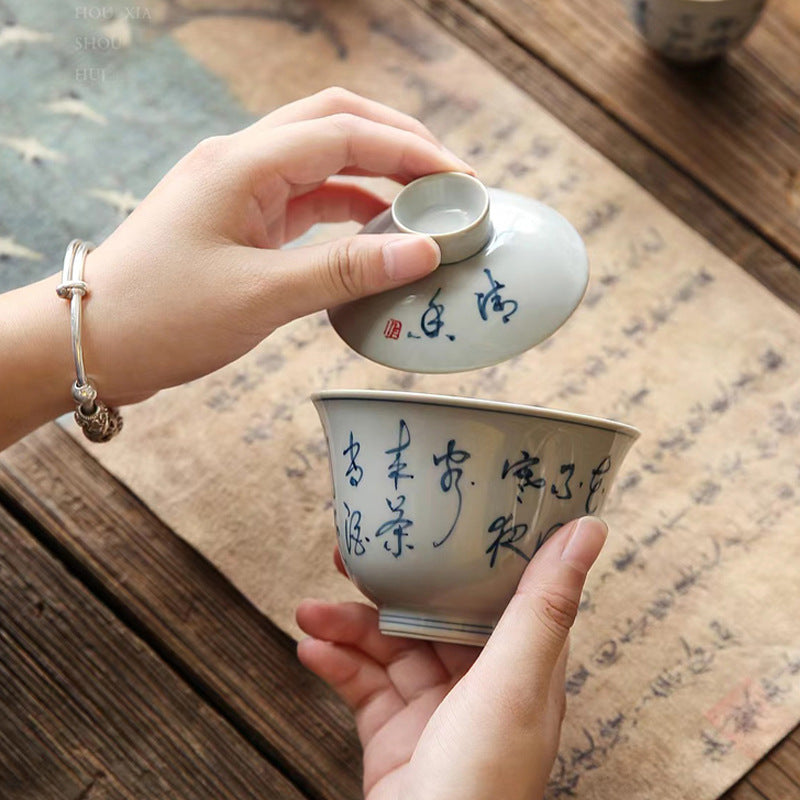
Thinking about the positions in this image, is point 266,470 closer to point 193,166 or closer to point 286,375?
point 286,375

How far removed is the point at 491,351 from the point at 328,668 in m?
0.25

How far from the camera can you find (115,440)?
28.5 inches

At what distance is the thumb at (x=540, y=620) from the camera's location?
0.51 metres

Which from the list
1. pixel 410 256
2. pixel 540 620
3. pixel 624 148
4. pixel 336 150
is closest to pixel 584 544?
pixel 540 620

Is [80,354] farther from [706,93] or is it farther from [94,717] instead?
[706,93]

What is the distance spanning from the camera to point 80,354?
1.95 ft

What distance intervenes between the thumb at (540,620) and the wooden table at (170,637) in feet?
0.62

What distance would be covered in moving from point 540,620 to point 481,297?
0.57ft

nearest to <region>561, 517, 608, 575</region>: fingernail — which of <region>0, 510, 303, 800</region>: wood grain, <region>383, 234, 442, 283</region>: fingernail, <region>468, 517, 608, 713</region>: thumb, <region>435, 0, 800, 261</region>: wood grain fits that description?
<region>468, 517, 608, 713</region>: thumb

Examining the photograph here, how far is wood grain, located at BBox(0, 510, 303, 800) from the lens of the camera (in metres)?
0.64

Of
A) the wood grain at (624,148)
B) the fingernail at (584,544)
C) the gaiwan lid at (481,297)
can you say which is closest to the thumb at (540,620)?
the fingernail at (584,544)

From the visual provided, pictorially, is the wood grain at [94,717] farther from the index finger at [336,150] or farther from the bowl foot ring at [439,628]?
the index finger at [336,150]

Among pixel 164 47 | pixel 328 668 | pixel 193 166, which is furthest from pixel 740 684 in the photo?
pixel 164 47

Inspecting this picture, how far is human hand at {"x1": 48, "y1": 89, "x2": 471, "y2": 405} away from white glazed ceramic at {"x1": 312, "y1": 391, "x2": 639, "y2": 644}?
0.26 ft
